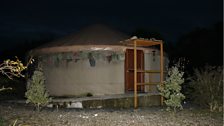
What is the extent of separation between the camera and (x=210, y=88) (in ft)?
30.4

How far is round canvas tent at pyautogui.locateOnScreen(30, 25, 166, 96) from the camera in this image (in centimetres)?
1076

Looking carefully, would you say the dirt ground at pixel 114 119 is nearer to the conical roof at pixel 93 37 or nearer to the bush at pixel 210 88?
the bush at pixel 210 88

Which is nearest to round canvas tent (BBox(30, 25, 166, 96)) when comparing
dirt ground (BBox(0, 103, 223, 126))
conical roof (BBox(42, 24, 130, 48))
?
conical roof (BBox(42, 24, 130, 48))

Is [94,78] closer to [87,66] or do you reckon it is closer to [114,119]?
[87,66]

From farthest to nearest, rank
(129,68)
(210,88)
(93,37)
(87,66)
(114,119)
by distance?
(129,68)
(93,37)
(87,66)
(210,88)
(114,119)

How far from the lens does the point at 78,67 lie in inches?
429

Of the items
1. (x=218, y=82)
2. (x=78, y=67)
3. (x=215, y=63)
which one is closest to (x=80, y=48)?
(x=78, y=67)

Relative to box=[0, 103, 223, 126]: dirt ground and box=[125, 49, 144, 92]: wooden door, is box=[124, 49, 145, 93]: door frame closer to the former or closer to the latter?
box=[125, 49, 144, 92]: wooden door

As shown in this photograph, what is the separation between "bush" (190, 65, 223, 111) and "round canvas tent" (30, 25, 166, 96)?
92.3 inches

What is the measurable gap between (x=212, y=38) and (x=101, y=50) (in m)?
13.5

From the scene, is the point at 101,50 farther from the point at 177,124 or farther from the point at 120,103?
the point at 177,124

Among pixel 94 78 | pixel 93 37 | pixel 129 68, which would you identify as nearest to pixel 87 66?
pixel 94 78

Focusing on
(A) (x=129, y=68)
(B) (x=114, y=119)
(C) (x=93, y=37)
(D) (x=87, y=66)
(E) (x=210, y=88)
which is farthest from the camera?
(A) (x=129, y=68)

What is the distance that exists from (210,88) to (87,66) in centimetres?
354
